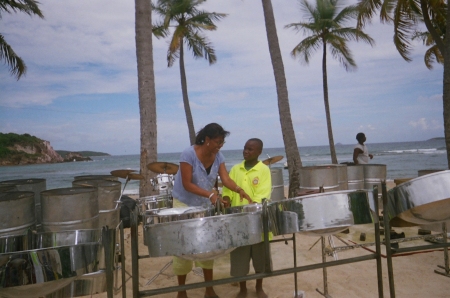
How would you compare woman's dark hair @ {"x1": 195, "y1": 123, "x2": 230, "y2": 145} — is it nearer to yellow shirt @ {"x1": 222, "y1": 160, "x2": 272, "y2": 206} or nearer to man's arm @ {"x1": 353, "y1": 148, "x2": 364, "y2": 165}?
yellow shirt @ {"x1": 222, "y1": 160, "x2": 272, "y2": 206}

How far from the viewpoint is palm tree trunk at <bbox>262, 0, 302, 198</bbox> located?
4.68 metres

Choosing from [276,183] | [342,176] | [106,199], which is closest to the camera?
[106,199]

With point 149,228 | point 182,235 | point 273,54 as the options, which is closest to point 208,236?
point 182,235

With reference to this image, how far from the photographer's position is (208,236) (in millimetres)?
1229

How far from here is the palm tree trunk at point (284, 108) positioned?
4680 millimetres

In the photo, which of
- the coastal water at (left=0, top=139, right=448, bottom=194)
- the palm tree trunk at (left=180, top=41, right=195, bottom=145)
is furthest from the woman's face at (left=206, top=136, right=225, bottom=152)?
the coastal water at (left=0, top=139, right=448, bottom=194)

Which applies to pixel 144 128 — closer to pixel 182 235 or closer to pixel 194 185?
pixel 194 185

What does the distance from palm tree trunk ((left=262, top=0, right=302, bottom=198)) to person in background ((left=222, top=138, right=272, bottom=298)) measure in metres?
2.44

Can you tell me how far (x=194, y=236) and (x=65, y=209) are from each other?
1267mm

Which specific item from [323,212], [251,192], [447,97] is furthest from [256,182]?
[447,97]

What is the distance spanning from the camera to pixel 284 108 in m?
4.68

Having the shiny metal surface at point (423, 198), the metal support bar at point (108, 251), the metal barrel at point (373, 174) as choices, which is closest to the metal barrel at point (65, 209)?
the metal support bar at point (108, 251)

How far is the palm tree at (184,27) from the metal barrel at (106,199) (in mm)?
5919

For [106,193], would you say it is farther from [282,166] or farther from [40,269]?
[282,166]
